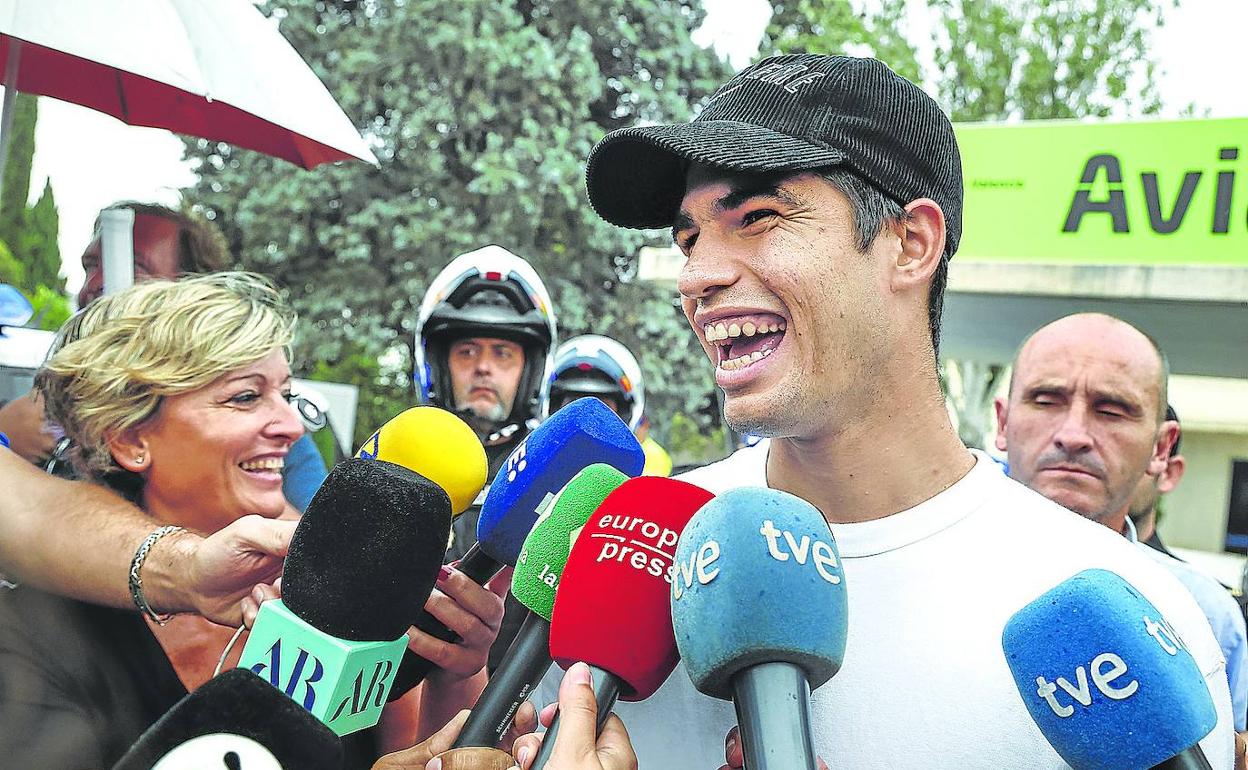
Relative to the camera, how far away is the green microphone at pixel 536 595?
4.67 feet

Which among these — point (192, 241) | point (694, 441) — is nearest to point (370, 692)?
point (192, 241)

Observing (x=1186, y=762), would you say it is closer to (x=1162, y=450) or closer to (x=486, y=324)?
(x=1162, y=450)

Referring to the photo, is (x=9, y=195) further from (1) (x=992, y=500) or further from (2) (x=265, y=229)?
(2) (x=265, y=229)

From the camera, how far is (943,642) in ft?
5.07

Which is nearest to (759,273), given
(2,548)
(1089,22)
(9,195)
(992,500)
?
(992,500)

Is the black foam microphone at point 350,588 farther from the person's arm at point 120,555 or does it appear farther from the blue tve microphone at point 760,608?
the person's arm at point 120,555

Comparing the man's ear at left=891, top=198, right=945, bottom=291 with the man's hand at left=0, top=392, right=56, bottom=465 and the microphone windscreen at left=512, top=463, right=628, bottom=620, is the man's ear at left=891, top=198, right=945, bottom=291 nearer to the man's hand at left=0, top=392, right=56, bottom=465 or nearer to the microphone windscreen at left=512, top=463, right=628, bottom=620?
the microphone windscreen at left=512, top=463, right=628, bottom=620

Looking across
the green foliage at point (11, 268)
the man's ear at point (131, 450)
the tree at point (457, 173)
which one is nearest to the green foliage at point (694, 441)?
the tree at point (457, 173)

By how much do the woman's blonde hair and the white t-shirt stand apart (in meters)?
1.16

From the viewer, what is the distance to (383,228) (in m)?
13.2

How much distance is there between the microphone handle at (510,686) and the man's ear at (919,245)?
2.67 ft

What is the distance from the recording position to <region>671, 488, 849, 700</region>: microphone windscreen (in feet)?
3.98

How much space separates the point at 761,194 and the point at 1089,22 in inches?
731

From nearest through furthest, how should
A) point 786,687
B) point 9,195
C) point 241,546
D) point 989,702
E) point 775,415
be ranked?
point 786,687
point 989,702
point 775,415
point 241,546
point 9,195
